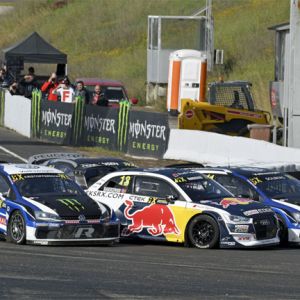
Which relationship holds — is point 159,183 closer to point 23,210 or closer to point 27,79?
point 23,210

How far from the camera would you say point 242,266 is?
47.3 feet

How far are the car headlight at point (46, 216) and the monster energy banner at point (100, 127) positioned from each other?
1411 centimetres

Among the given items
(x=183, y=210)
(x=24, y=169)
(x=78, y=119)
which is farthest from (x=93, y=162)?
(x=78, y=119)

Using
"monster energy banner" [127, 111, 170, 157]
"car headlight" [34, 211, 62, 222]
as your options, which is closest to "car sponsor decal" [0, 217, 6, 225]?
"car headlight" [34, 211, 62, 222]

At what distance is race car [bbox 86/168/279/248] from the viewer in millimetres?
16969

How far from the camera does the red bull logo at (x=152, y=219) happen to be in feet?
57.5

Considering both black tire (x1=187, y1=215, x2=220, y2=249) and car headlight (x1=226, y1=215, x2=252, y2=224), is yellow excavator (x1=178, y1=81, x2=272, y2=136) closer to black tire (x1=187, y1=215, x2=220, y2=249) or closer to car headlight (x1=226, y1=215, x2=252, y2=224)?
black tire (x1=187, y1=215, x2=220, y2=249)

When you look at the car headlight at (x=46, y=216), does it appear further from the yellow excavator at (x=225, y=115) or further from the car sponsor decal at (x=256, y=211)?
the yellow excavator at (x=225, y=115)

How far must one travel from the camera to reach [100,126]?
104 feet

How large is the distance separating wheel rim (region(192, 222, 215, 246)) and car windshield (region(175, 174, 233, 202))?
498 mm

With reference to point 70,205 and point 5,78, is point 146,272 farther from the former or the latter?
point 5,78

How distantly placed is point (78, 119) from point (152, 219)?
15044 millimetres

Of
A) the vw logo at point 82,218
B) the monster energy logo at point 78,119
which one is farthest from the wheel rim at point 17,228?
the monster energy logo at point 78,119

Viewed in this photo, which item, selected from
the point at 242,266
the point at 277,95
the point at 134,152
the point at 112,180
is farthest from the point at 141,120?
the point at 242,266
